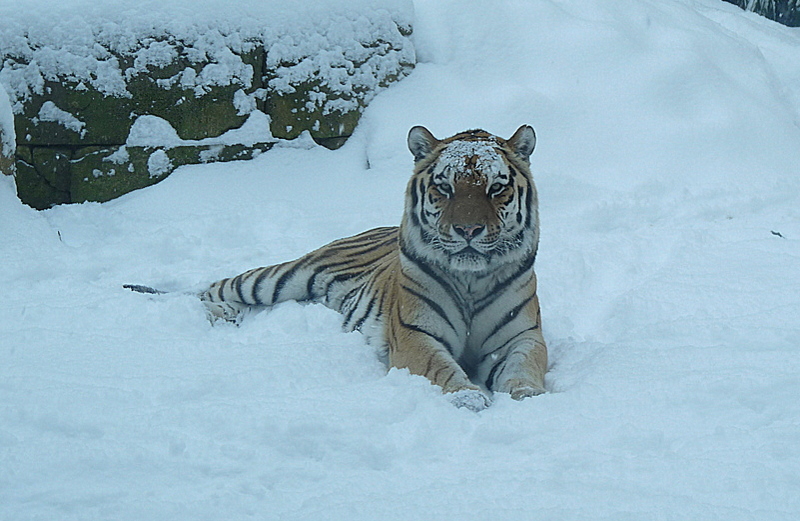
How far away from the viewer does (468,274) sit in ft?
9.77

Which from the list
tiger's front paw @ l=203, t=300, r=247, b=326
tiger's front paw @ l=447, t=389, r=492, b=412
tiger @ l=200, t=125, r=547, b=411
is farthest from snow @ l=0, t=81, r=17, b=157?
tiger's front paw @ l=447, t=389, r=492, b=412

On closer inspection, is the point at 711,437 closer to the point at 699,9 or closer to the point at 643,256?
the point at 643,256

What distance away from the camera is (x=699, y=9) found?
8.64 m

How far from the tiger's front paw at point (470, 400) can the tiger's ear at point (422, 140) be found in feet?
3.27

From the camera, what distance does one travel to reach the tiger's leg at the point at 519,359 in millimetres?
2795

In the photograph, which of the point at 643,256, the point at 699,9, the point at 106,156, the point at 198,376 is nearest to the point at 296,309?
the point at 198,376

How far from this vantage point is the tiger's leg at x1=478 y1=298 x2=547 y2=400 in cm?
279

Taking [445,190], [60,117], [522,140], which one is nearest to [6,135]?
[60,117]

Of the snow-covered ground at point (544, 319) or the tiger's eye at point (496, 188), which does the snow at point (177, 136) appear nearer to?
the snow-covered ground at point (544, 319)

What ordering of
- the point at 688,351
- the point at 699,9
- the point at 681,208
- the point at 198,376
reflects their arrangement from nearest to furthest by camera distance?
the point at 198,376, the point at 688,351, the point at 681,208, the point at 699,9

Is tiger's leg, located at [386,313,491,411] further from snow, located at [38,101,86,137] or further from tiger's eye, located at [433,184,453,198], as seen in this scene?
snow, located at [38,101,86,137]

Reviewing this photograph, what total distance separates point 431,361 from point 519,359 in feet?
0.99

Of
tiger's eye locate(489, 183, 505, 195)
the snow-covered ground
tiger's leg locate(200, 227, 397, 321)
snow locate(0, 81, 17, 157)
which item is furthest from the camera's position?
snow locate(0, 81, 17, 157)

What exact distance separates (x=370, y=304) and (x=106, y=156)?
104 inches
